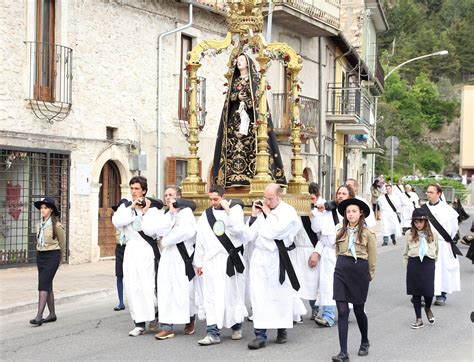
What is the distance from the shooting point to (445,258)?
476 inches

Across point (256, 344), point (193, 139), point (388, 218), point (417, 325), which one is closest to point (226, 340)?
point (256, 344)

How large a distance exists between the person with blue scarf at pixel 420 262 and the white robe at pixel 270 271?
6.96 ft

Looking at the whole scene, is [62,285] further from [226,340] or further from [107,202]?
[226,340]

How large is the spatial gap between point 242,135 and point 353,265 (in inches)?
156

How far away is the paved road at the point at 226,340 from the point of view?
319 inches

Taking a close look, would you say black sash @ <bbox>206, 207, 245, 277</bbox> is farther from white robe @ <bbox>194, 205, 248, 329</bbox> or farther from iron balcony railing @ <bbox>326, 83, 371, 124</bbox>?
iron balcony railing @ <bbox>326, 83, 371, 124</bbox>

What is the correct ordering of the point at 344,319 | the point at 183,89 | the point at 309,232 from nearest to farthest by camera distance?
1. the point at 344,319
2. the point at 309,232
3. the point at 183,89

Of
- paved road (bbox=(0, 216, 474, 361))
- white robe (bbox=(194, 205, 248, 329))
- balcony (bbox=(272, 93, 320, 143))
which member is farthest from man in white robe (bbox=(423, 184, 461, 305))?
balcony (bbox=(272, 93, 320, 143))

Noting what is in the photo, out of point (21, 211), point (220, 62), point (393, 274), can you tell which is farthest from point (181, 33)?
point (393, 274)

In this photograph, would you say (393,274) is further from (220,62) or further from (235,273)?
(220,62)

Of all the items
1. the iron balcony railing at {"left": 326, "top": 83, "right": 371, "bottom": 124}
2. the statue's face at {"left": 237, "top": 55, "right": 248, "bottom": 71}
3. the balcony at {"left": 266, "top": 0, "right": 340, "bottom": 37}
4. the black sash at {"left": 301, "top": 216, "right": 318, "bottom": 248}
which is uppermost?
the balcony at {"left": 266, "top": 0, "right": 340, "bottom": 37}

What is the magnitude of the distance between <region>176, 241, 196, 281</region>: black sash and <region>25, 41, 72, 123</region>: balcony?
7855 mm

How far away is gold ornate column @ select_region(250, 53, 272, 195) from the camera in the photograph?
10.4 m

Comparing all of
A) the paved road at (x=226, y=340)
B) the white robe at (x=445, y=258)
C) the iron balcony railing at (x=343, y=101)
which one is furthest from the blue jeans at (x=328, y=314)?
the iron balcony railing at (x=343, y=101)
